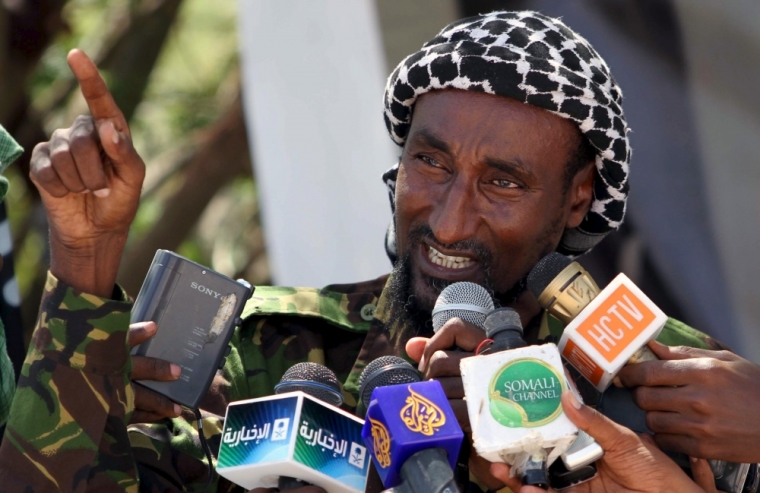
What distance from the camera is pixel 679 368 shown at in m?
2.01

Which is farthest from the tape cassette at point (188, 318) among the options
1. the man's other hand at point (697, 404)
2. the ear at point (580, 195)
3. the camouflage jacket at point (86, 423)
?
the ear at point (580, 195)

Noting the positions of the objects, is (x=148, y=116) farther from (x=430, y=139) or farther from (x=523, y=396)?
(x=523, y=396)

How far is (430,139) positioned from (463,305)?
2.36ft

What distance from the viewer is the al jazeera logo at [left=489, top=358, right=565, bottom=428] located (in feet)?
5.65

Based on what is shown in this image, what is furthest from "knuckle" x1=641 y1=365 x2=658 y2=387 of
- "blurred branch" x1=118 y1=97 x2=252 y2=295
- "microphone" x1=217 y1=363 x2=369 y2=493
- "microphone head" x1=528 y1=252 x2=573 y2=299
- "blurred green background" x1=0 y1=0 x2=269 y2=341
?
"blurred branch" x1=118 y1=97 x2=252 y2=295

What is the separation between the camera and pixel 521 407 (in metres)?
1.73

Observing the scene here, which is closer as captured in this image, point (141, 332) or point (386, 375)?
point (386, 375)

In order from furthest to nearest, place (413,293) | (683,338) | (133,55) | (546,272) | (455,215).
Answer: (133,55)
(683,338)
(413,293)
(455,215)
(546,272)

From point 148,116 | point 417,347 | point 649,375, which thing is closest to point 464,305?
point 417,347

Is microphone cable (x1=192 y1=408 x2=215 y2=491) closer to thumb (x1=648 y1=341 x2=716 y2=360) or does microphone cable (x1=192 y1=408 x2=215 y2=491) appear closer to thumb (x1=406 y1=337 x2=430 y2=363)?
thumb (x1=406 y1=337 x2=430 y2=363)

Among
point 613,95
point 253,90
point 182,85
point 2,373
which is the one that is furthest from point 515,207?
point 182,85

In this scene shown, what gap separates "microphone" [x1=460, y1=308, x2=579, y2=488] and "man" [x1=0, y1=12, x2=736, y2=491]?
0.31 meters

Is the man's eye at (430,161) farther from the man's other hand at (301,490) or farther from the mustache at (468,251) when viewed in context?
the man's other hand at (301,490)

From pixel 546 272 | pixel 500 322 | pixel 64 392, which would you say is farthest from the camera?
pixel 546 272
